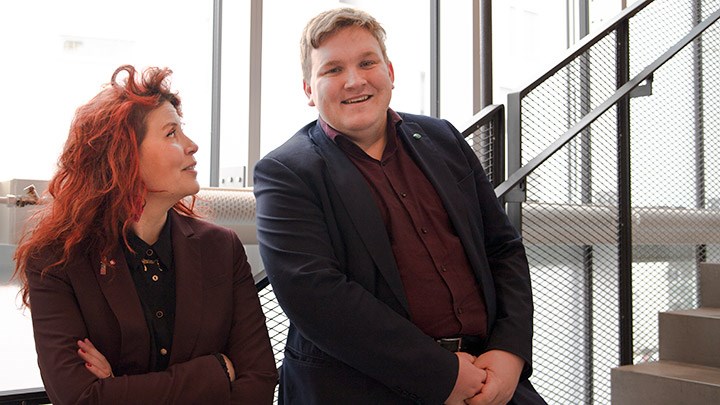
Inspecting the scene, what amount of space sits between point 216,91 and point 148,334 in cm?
243

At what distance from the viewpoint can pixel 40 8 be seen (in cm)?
342

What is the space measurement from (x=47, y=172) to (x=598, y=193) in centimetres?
228

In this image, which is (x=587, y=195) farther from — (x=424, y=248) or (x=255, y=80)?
(x=255, y=80)

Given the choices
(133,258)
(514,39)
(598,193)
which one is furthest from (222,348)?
(514,39)

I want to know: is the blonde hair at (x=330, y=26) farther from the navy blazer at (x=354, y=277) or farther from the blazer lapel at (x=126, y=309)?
the blazer lapel at (x=126, y=309)

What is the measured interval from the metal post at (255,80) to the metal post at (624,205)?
1.67 meters

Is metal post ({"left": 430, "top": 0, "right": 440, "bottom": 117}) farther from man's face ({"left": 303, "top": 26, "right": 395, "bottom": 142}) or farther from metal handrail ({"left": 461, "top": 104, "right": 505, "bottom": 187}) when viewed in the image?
man's face ({"left": 303, "top": 26, "right": 395, "bottom": 142})

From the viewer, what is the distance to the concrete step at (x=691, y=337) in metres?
3.01

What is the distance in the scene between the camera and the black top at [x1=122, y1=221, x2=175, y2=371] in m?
1.73

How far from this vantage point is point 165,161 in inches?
70.7

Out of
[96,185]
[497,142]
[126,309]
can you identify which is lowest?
[126,309]

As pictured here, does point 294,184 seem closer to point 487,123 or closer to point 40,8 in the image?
point 487,123

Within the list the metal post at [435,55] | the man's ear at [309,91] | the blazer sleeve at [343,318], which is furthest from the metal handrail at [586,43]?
the metal post at [435,55]

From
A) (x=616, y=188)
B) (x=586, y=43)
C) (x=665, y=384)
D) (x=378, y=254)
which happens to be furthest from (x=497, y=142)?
(x=665, y=384)
